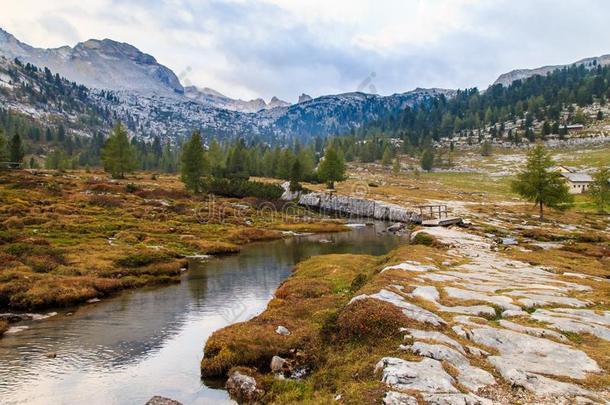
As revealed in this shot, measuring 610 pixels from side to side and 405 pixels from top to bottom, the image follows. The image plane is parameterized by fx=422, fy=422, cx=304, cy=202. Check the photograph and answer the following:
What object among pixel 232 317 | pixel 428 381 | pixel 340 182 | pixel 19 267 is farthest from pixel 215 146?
pixel 428 381

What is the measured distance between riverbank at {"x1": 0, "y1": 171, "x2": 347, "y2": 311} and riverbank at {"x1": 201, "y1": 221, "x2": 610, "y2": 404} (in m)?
18.1

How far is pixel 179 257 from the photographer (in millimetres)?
54812

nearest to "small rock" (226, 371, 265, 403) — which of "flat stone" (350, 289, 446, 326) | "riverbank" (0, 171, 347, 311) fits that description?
"flat stone" (350, 289, 446, 326)

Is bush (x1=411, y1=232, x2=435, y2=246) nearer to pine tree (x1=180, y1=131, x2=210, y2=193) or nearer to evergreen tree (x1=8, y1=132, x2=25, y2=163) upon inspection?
pine tree (x1=180, y1=131, x2=210, y2=193)

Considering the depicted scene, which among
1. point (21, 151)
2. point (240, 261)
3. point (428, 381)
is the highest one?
point (21, 151)

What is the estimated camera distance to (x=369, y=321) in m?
20.2

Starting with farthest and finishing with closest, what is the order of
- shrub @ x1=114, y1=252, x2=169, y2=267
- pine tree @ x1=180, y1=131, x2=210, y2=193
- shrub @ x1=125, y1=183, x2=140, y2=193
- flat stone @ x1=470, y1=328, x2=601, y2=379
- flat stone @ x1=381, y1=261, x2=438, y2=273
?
1. pine tree @ x1=180, y1=131, x2=210, y2=193
2. shrub @ x1=125, y1=183, x2=140, y2=193
3. shrub @ x1=114, y1=252, x2=169, y2=267
4. flat stone @ x1=381, y1=261, x2=438, y2=273
5. flat stone @ x1=470, y1=328, x2=601, y2=379

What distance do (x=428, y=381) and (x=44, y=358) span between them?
20.9 metres

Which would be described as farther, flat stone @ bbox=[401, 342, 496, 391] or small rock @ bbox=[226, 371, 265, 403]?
small rock @ bbox=[226, 371, 265, 403]

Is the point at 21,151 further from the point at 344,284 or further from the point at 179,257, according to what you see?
the point at 344,284

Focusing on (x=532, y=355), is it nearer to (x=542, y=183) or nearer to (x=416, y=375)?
(x=416, y=375)

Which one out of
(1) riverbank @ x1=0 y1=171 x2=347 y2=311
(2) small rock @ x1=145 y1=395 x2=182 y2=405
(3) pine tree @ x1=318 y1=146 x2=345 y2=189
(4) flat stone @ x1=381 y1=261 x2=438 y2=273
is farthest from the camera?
(3) pine tree @ x1=318 y1=146 x2=345 y2=189

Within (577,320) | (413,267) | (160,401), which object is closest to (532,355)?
(577,320)

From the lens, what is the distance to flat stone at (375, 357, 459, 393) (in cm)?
1405
